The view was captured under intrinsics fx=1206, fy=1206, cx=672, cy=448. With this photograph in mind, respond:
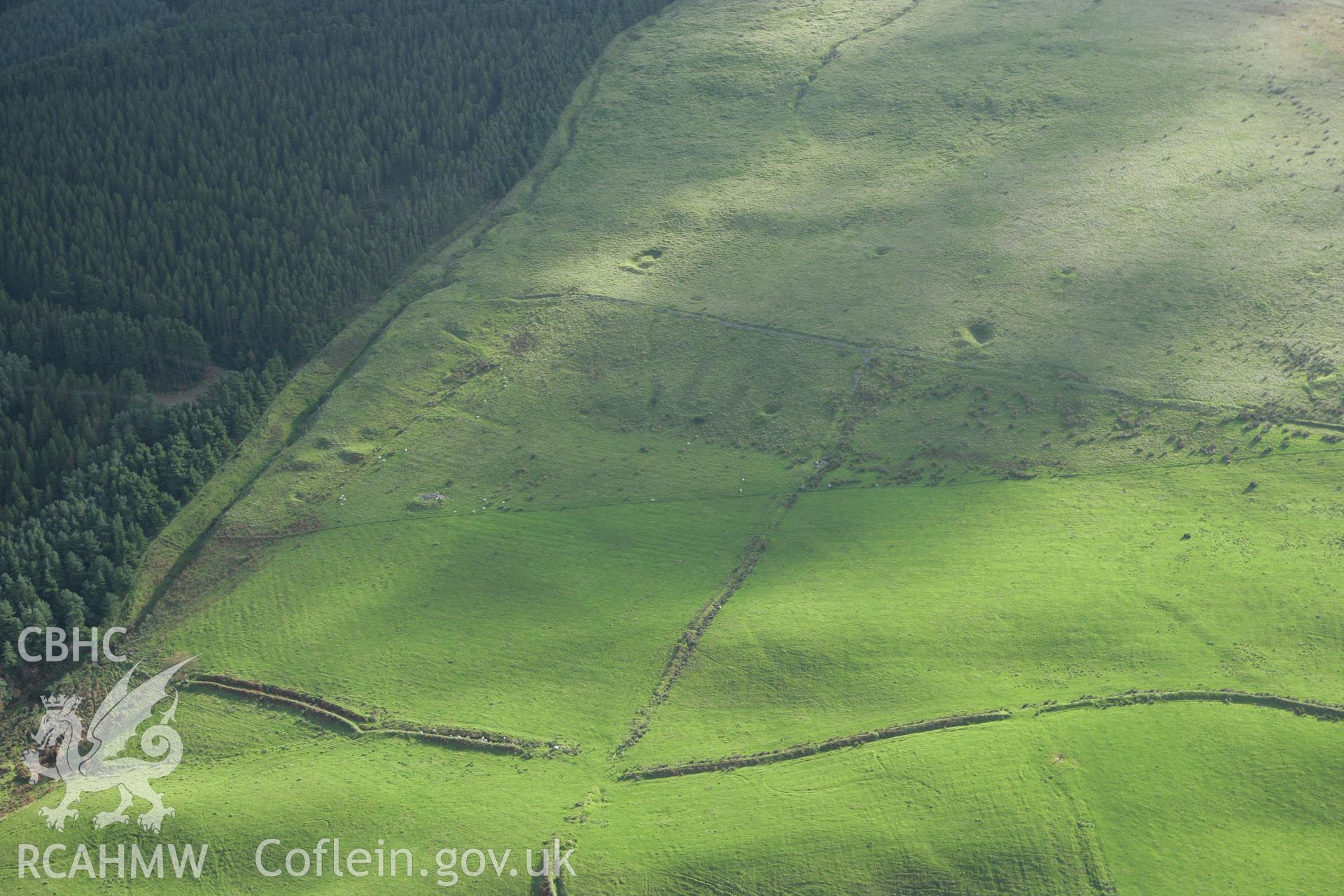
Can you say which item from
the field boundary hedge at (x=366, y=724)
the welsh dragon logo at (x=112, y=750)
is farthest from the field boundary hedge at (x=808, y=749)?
the welsh dragon logo at (x=112, y=750)

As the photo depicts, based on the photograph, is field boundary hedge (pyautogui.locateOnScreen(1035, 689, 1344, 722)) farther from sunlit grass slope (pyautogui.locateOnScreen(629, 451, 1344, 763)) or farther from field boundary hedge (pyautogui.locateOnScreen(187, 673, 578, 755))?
field boundary hedge (pyautogui.locateOnScreen(187, 673, 578, 755))

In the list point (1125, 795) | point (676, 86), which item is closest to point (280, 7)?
point (676, 86)

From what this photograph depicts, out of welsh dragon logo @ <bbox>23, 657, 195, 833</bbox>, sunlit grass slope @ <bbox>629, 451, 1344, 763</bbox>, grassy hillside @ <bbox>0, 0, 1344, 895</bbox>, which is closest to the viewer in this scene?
grassy hillside @ <bbox>0, 0, 1344, 895</bbox>

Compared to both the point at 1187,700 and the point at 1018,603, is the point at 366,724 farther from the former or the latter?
the point at 1187,700

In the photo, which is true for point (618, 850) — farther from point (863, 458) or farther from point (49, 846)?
point (863, 458)

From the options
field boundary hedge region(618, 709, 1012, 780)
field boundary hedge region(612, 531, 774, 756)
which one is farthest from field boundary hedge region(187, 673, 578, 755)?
field boundary hedge region(618, 709, 1012, 780)

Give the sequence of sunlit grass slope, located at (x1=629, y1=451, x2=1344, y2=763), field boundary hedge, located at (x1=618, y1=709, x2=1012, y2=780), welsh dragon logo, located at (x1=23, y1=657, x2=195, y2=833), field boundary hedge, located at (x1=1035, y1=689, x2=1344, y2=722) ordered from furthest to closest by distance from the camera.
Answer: sunlit grass slope, located at (x1=629, y1=451, x2=1344, y2=763) < field boundary hedge, located at (x1=1035, y1=689, x2=1344, y2=722) < field boundary hedge, located at (x1=618, y1=709, x2=1012, y2=780) < welsh dragon logo, located at (x1=23, y1=657, x2=195, y2=833)
